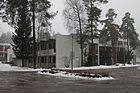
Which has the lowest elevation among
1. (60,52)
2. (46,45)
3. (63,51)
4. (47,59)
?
(47,59)

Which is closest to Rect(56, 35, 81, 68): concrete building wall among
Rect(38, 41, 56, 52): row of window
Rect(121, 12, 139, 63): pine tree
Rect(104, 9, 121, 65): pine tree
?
Rect(38, 41, 56, 52): row of window

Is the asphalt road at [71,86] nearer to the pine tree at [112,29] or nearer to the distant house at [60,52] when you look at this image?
the distant house at [60,52]

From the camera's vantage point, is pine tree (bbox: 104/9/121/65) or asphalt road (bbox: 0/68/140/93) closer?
asphalt road (bbox: 0/68/140/93)

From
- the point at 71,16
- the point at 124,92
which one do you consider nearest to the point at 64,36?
the point at 71,16

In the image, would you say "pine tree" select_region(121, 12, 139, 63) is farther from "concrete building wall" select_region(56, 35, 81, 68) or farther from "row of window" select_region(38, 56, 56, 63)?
"row of window" select_region(38, 56, 56, 63)

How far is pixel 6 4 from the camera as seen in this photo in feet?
152

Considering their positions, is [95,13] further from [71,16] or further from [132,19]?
[132,19]

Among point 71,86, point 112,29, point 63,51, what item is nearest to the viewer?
point 71,86

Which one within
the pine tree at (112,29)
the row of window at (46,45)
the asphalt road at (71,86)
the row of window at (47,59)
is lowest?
the asphalt road at (71,86)

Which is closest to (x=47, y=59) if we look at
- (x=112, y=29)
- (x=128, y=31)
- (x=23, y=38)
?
(x=23, y=38)

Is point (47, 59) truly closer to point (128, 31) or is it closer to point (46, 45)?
point (46, 45)

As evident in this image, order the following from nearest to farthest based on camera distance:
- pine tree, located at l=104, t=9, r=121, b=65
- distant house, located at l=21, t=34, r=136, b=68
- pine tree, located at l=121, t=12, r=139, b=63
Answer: distant house, located at l=21, t=34, r=136, b=68
pine tree, located at l=104, t=9, r=121, b=65
pine tree, located at l=121, t=12, r=139, b=63

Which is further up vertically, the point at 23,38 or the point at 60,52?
the point at 23,38

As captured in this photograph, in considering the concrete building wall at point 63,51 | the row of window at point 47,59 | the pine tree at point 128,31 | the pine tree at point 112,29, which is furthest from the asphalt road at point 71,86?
the pine tree at point 128,31
